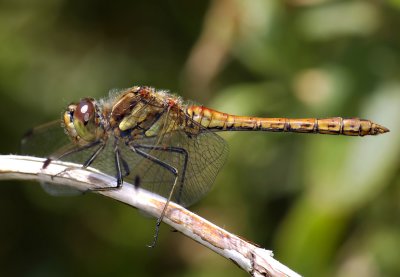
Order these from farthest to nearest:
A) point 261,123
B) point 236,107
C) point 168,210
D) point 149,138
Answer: point 236,107 → point 261,123 → point 149,138 → point 168,210

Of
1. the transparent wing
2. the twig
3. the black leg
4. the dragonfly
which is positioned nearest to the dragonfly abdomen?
the dragonfly

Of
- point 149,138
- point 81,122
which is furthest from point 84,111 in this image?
point 149,138

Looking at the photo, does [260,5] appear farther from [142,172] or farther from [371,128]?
[142,172]

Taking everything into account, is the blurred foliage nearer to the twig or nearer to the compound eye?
the compound eye

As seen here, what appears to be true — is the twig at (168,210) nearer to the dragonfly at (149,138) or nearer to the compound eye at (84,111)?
the dragonfly at (149,138)

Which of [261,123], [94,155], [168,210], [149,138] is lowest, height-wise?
[168,210]

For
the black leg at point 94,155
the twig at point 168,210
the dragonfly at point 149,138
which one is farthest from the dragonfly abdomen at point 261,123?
the twig at point 168,210

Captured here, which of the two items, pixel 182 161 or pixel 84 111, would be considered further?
pixel 182 161

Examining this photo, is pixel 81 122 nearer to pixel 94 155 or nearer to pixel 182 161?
pixel 94 155
